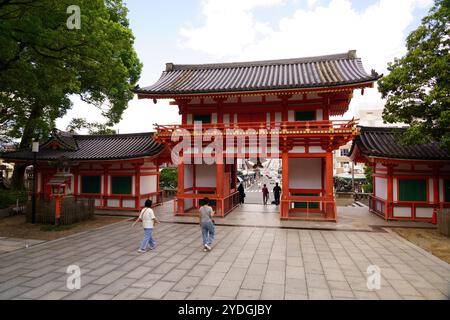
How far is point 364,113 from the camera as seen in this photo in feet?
190

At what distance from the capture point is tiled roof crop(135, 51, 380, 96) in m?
14.5

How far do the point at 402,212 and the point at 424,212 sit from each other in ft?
3.47

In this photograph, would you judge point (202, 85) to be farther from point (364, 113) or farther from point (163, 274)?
point (364, 113)

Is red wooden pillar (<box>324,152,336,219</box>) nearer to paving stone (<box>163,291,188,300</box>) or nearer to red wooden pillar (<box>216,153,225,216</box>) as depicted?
red wooden pillar (<box>216,153,225,216</box>)

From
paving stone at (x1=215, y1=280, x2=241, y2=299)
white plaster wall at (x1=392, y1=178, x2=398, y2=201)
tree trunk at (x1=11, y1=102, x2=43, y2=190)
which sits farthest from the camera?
tree trunk at (x1=11, y1=102, x2=43, y2=190)

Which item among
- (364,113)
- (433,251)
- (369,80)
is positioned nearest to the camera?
(433,251)

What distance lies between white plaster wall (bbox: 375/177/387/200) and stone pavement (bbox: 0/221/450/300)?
490cm

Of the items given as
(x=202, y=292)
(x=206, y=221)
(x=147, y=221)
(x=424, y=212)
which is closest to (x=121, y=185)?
(x=147, y=221)

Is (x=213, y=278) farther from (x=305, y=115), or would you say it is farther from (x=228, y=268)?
(x=305, y=115)

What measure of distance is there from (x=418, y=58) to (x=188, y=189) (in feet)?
46.8

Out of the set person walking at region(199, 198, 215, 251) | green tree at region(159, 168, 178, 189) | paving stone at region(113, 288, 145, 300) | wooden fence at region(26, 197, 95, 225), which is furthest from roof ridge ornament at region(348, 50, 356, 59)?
green tree at region(159, 168, 178, 189)

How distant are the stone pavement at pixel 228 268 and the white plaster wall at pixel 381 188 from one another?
193 inches

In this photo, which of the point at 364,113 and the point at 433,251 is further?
the point at 364,113
